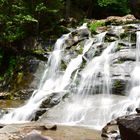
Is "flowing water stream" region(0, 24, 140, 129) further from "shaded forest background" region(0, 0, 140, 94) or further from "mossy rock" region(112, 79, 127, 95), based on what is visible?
"shaded forest background" region(0, 0, 140, 94)

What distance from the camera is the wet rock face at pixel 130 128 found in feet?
25.5

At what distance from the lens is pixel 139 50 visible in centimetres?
1991

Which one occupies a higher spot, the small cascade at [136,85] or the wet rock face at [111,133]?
the small cascade at [136,85]

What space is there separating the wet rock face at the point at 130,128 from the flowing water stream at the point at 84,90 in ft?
20.7

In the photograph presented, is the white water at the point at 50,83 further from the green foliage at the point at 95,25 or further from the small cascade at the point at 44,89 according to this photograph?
the green foliage at the point at 95,25

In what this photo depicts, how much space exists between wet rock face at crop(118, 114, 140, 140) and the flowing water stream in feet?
20.7

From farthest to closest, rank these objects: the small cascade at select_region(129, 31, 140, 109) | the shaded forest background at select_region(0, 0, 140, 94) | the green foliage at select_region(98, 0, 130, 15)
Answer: the green foliage at select_region(98, 0, 130, 15), the shaded forest background at select_region(0, 0, 140, 94), the small cascade at select_region(129, 31, 140, 109)

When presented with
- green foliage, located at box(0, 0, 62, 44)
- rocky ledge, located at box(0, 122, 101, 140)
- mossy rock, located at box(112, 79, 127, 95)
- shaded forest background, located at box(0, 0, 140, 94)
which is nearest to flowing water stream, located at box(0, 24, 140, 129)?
mossy rock, located at box(112, 79, 127, 95)

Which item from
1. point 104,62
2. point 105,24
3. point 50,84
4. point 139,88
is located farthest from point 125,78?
point 105,24

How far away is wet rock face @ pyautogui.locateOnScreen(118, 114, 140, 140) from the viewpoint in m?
7.76

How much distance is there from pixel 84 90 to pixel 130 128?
1028 cm

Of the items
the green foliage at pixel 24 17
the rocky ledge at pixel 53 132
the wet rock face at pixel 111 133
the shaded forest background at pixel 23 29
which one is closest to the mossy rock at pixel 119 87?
the rocky ledge at pixel 53 132

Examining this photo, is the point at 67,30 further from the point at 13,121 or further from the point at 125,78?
the point at 13,121

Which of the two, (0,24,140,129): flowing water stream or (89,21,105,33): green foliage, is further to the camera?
(89,21,105,33): green foliage
